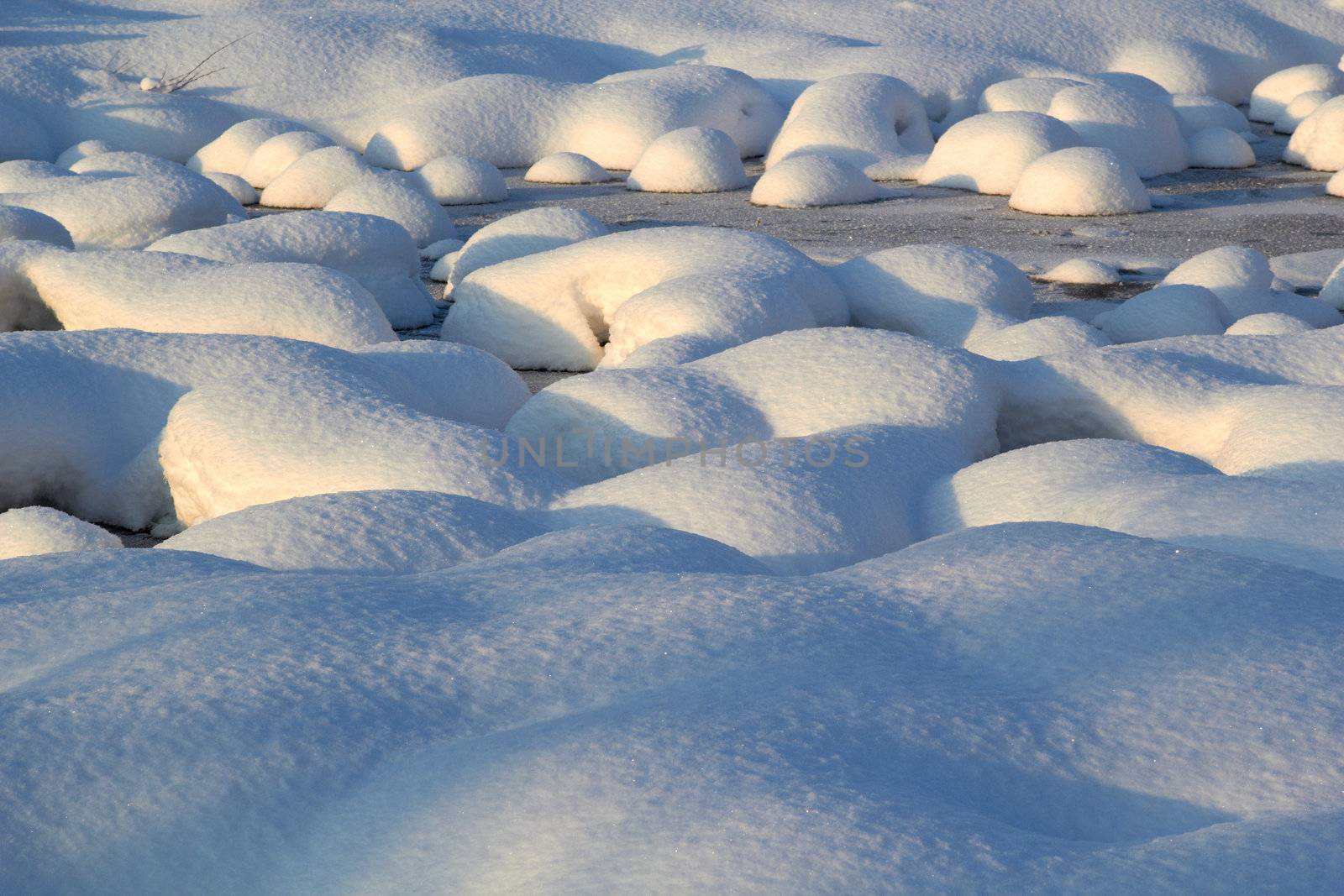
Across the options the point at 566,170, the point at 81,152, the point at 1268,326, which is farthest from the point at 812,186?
the point at 81,152

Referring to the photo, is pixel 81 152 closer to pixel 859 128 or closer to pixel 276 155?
pixel 276 155

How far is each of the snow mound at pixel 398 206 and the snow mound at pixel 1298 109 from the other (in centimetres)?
514

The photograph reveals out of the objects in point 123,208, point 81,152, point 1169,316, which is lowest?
point 81,152

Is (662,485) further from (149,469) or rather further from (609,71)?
(609,71)

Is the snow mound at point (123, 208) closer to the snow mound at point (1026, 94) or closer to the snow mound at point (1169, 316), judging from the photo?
the snow mound at point (1169, 316)

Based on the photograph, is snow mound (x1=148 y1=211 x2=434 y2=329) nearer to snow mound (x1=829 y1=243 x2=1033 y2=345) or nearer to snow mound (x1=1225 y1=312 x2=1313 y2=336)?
snow mound (x1=829 y1=243 x2=1033 y2=345)

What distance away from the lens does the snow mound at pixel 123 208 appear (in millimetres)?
4547

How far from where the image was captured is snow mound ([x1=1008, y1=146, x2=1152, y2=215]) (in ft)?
19.2

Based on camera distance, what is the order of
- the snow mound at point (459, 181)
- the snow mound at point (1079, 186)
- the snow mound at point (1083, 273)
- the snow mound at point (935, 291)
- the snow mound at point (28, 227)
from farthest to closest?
the snow mound at point (459, 181) → the snow mound at point (1079, 186) → the snow mound at point (1083, 273) → the snow mound at point (28, 227) → the snow mound at point (935, 291)

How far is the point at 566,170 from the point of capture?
6844 millimetres

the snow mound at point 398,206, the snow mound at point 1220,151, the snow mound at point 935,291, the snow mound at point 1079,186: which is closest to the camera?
the snow mound at point 935,291

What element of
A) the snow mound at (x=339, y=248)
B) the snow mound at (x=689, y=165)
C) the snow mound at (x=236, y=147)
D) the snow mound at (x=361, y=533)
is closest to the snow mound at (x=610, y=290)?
the snow mound at (x=339, y=248)

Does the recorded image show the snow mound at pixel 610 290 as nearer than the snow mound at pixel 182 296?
No

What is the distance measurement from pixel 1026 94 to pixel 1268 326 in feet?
13.3
